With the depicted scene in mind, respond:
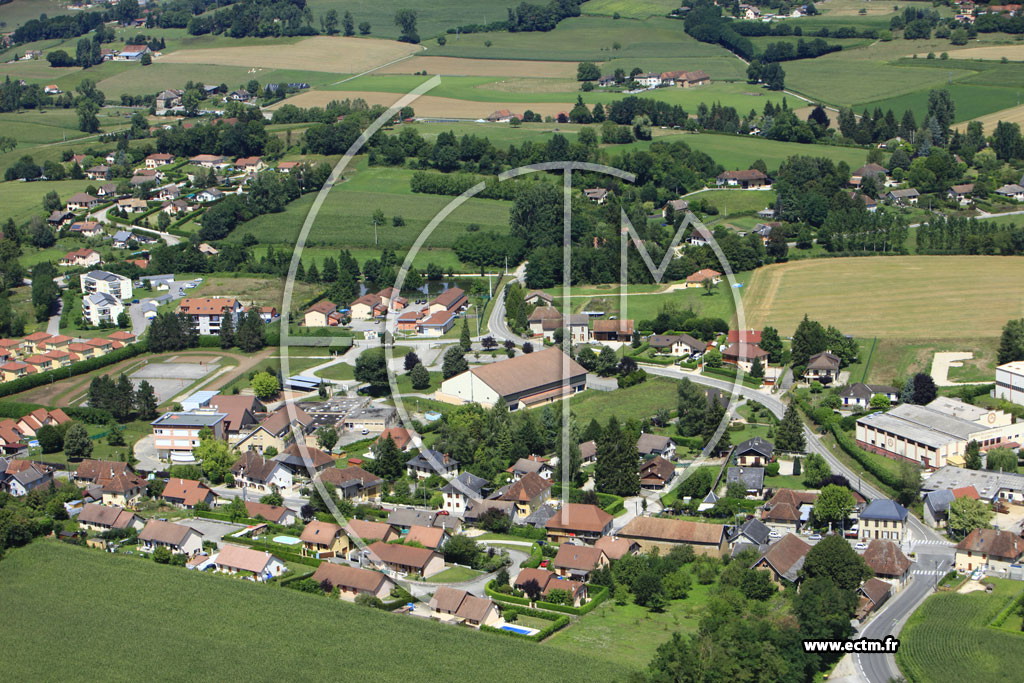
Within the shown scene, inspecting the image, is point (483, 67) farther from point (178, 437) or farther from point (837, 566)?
point (837, 566)

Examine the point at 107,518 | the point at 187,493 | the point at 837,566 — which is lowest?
the point at 187,493

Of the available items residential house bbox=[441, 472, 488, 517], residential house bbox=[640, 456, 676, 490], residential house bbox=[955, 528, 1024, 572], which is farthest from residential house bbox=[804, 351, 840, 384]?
residential house bbox=[441, 472, 488, 517]

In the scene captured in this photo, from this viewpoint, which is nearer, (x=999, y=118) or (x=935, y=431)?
(x=935, y=431)

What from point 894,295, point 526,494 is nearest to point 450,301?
point 894,295

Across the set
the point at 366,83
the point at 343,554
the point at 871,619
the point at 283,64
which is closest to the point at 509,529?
the point at 343,554

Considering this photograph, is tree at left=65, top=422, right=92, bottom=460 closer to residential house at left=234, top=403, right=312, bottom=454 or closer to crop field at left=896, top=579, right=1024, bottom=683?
residential house at left=234, top=403, right=312, bottom=454
